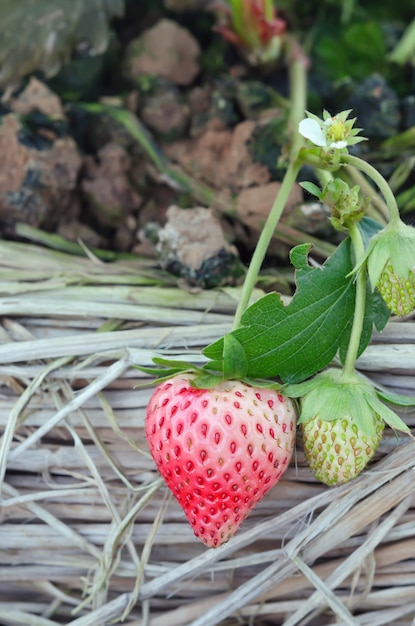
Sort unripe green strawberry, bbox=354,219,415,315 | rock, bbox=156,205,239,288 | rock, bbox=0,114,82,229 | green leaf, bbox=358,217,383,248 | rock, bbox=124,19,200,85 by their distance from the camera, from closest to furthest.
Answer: unripe green strawberry, bbox=354,219,415,315, green leaf, bbox=358,217,383,248, rock, bbox=156,205,239,288, rock, bbox=0,114,82,229, rock, bbox=124,19,200,85

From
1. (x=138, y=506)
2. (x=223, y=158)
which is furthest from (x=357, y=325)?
(x=223, y=158)

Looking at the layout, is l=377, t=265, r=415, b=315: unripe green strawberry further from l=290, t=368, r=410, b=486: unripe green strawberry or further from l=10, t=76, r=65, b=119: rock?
l=10, t=76, r=65, b=119: rock

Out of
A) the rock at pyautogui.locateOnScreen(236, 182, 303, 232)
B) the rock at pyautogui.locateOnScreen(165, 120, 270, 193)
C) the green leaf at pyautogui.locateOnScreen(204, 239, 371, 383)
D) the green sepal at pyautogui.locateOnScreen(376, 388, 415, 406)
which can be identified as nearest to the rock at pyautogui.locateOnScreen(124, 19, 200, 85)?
the rock at pyautogui.locateOnScreen(165, 120, 270, 193)

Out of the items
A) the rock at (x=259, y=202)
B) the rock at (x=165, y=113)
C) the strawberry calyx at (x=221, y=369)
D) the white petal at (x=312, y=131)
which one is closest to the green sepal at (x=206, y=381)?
the strawberry calyx at (x=221, y=369)

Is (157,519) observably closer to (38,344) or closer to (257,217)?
(38,344)

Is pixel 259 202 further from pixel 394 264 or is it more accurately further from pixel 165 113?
pixel 394 264

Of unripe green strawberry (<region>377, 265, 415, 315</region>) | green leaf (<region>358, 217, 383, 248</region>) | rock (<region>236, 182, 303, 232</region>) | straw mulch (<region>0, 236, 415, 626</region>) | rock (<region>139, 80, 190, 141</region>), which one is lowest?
straw mulch (<region>0, 236, 415, 626</region>)

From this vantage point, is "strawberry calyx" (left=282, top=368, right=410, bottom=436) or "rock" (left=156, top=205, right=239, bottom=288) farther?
"rock" (left=156, top=205, right=239, bottom=288)

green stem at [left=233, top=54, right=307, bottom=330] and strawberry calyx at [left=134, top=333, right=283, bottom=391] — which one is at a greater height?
green stem at [left=233, top=54, right=307, bottom=330]
